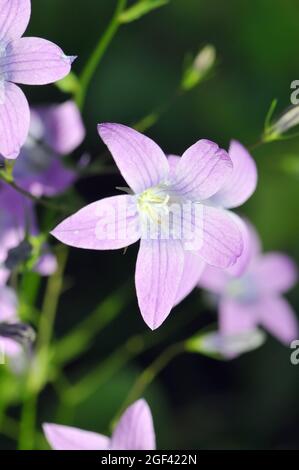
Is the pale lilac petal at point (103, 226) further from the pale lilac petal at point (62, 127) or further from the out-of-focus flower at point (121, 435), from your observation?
the pale lilac petal at point (62, 127)

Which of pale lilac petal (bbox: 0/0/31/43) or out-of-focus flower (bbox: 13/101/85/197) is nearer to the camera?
pale lilac petal (bbox: 0/0/31/43)

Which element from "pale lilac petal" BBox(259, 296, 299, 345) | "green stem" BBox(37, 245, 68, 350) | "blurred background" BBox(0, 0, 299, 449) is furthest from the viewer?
"blurred background" BBox(0, 0, 299, 449)

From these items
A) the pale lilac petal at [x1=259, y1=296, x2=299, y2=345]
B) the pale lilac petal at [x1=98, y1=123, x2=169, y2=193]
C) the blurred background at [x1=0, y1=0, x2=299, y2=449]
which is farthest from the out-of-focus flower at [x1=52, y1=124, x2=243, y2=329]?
the blurred background at [x1=0, y1=0, x2=299, y2=449]

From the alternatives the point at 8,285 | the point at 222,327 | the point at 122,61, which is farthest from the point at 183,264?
the point at 122,61

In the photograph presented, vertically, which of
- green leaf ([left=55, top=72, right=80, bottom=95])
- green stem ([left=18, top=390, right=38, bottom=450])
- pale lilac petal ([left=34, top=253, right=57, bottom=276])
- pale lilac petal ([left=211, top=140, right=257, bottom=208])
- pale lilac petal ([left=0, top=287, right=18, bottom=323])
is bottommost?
green stem ([left=18, top=390, right=38, bottom=450])

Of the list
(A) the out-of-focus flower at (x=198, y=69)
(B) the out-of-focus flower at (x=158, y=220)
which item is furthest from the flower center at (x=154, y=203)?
(A) the out-of-focus flower at (x=198, y=69)

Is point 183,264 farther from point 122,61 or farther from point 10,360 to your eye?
point 122,61

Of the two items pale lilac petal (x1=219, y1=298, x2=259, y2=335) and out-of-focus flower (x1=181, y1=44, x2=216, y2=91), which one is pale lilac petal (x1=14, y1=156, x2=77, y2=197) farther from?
pale lilac petal (x1=219, y1=298, x2=259, y2=335)
